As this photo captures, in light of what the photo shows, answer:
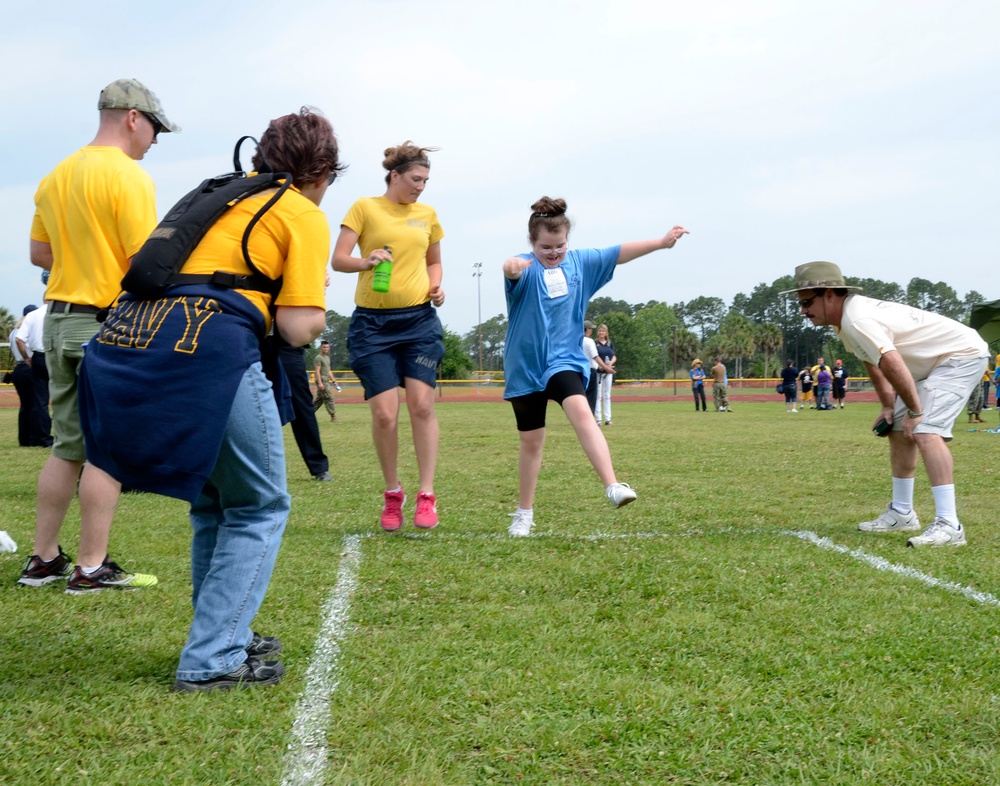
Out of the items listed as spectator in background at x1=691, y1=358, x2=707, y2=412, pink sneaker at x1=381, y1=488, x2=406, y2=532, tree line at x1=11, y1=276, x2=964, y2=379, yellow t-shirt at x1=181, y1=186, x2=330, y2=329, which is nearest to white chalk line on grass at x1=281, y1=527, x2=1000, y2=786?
pink sneaker at x1=381, y1=488, x2=406, y2=532

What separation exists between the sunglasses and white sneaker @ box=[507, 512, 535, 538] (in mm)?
2869

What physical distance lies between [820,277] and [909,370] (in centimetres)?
84

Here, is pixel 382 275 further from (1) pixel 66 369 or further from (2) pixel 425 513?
(1) pixel 66 369

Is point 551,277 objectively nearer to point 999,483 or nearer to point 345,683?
point 345,683

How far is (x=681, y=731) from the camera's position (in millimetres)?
2441

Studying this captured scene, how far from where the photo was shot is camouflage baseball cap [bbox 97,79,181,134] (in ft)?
13.6

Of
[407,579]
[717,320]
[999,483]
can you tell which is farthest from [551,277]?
[717,320]

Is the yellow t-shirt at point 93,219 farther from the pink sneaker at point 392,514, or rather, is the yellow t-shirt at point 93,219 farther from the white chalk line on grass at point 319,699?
the pink sneaker at point 392,514

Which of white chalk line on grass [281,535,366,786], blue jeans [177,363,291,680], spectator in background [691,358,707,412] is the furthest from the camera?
spectator in background [691,358,707,412]

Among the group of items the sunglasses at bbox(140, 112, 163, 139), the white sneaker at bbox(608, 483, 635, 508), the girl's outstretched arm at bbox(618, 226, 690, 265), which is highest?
the sunglasses at bbox(140, 112, 163, 139)

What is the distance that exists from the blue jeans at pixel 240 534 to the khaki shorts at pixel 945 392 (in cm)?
406

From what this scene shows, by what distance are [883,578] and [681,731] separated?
2.15m

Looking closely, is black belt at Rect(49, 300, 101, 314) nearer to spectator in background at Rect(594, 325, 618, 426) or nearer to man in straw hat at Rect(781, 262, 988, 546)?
man in straw hat at Rect(781, 262, 988, 546)

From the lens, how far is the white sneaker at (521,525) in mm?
5305
